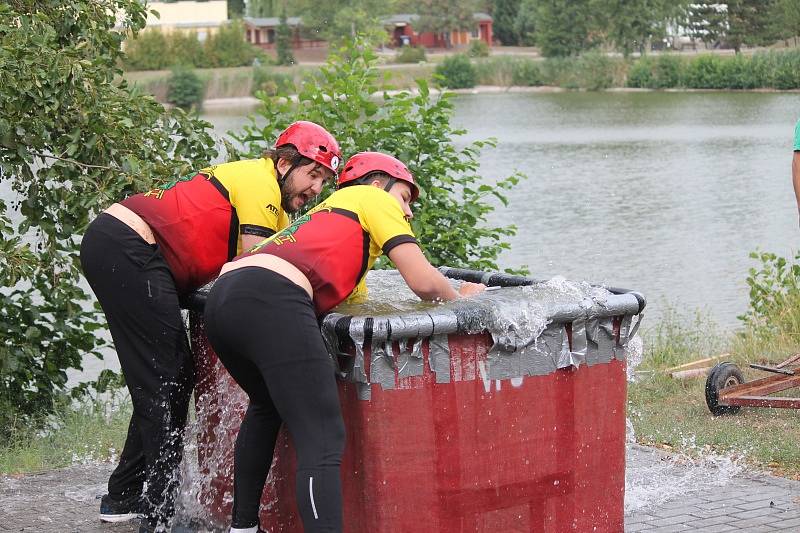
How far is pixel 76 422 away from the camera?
26.6 feet

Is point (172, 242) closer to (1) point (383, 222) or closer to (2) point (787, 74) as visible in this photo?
(1) point (383, 222)

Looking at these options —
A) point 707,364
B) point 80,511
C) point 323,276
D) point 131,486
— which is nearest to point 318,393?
point 323,276

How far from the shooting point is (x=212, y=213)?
526 centimetres

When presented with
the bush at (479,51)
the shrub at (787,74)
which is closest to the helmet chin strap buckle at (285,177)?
the shrub at (787,74)

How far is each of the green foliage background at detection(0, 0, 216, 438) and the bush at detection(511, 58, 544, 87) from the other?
59.9 meters

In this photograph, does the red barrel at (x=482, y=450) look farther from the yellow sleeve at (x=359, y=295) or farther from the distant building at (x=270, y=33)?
the distant building at (x=270, y=33)

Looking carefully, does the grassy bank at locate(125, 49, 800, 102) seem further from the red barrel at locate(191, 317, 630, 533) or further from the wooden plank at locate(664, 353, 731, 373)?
the red barrel at locate(191, 317, 630, 533)

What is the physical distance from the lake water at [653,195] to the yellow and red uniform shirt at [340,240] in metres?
8.79

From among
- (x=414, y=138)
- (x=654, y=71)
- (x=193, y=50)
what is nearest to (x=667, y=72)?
(x=654, y=71)

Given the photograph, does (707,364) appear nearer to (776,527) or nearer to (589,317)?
(776,527)

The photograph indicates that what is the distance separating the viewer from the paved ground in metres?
5.59

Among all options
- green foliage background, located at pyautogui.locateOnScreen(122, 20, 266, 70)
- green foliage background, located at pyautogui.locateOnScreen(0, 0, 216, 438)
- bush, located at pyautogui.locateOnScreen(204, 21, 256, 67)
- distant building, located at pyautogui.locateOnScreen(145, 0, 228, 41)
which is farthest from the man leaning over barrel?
distant building, located at pyautogui.locateOnScreen(145, 0, 228, 41)

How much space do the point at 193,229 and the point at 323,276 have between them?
92 centimetres

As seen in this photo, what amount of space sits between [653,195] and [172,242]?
→ 821 inches
